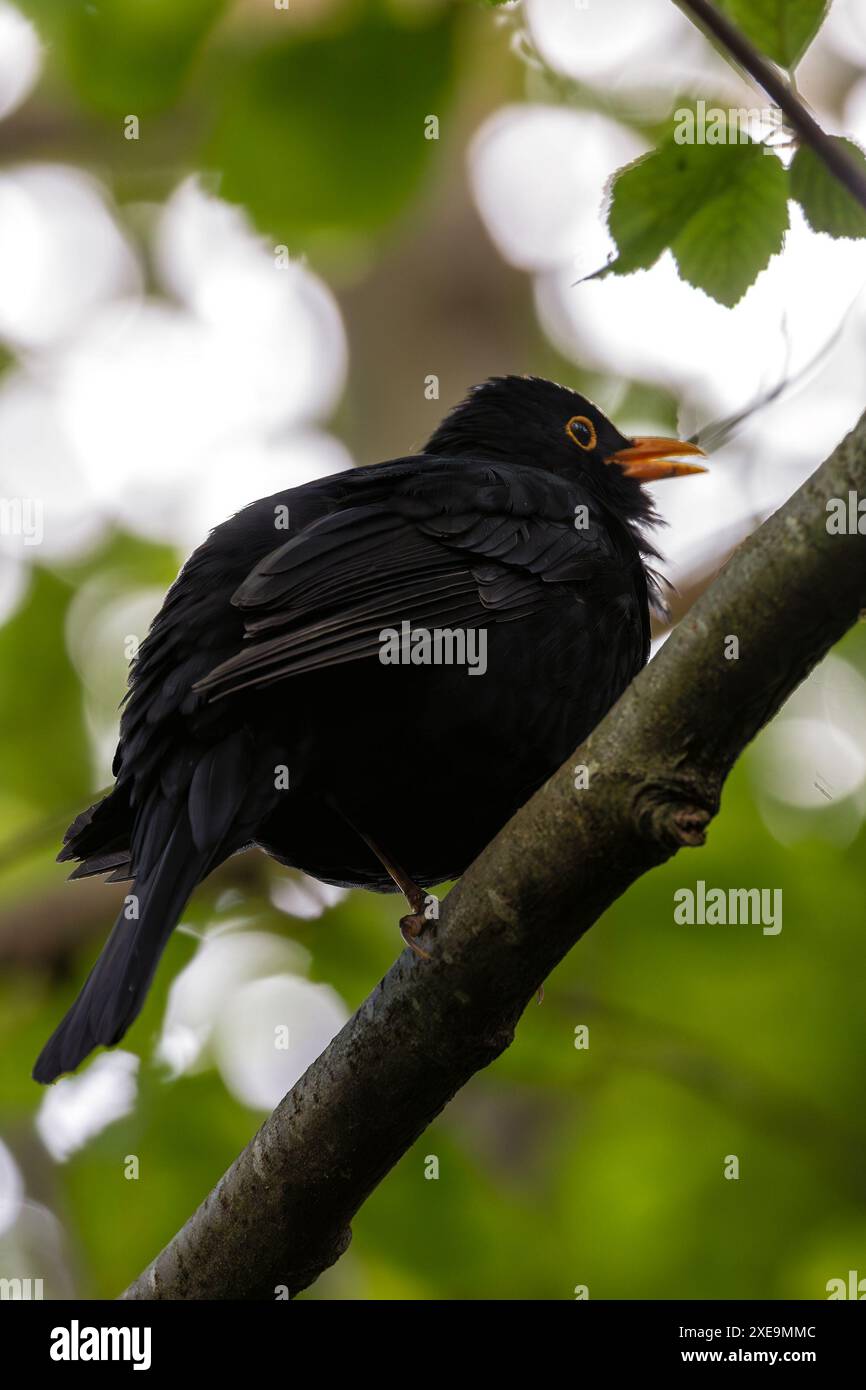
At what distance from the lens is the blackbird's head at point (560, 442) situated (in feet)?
16.6

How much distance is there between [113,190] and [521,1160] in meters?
6.27

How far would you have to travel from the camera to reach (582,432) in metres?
5.23

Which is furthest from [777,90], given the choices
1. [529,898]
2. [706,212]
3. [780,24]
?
[529,898]

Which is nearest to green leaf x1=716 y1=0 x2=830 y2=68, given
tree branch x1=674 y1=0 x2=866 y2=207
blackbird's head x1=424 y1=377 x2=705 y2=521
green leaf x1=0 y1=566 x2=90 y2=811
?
tree branch x1=674 y1=0 x2=866 y2=207

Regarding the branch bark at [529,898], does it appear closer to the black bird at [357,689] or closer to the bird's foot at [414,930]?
the bird's foot at [414,930]

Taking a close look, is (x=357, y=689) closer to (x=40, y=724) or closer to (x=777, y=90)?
(x=777, y=90)

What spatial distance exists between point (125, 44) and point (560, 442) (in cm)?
198

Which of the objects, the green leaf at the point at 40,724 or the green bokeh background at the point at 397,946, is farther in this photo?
the green leaf at the point at 40,724

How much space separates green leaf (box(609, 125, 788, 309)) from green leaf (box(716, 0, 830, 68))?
0.20 metres

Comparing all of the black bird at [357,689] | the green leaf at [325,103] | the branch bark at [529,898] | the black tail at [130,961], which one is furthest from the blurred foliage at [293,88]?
the branch bark at [529,898]

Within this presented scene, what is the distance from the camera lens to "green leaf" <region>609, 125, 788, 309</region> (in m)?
2.52

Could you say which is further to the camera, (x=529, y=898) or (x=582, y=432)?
(x=582, y=432)

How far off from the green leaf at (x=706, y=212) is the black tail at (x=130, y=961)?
1697mm

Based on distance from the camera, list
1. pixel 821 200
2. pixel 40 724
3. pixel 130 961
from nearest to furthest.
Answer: pixel 821 200
pixel 130 961
pixel 40 724
